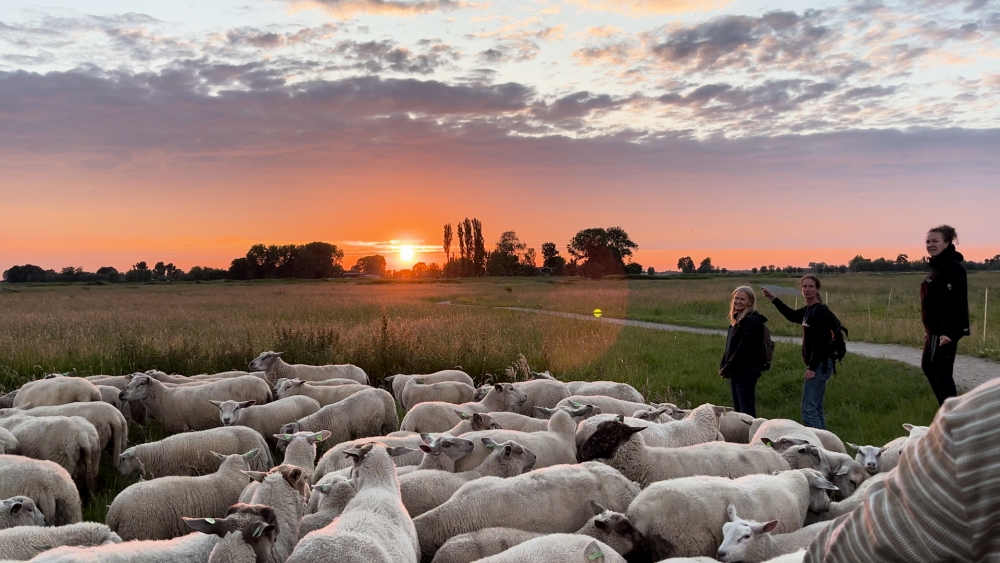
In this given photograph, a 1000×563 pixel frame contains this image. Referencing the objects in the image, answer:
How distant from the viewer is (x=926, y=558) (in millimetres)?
1593

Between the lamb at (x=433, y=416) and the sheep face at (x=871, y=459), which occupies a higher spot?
the lamb at (x=433, y=416)

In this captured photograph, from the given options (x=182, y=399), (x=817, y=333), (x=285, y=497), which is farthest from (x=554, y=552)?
(x=182, y=399)

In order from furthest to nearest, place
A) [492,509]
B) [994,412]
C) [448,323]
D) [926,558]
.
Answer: [448,323], [492,509], [926,558], [994,412]

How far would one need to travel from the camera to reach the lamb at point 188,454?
846cm

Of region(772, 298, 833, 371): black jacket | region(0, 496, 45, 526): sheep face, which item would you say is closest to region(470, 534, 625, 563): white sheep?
region(0, 496, 45, 526): sheep face

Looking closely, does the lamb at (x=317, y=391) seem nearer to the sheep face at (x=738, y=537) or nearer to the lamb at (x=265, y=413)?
the lamb at (x=265, y=413)

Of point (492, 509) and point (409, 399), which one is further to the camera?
point (409, 399)

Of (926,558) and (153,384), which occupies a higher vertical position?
(926,558)

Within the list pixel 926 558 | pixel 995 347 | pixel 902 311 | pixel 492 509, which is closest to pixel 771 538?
pixel 492 509

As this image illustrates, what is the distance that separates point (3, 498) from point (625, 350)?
1567cm

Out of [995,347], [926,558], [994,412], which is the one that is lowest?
[995,347]

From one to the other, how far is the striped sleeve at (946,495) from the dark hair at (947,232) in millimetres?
9998

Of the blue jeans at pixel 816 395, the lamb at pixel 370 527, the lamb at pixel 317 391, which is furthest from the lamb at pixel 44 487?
the blue jeans at pixel 816 395

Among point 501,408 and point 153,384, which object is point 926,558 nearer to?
point 501,408
